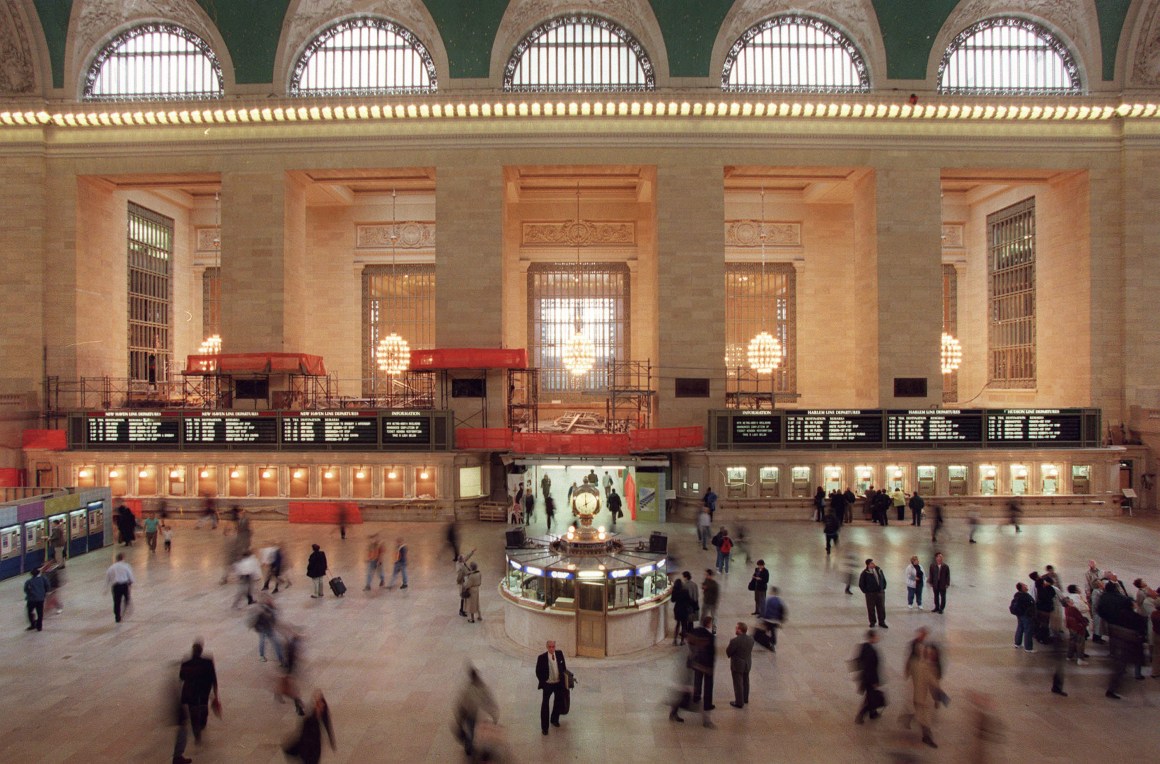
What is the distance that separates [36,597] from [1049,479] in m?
25.0

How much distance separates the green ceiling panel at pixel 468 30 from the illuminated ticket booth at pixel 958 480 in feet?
63.0

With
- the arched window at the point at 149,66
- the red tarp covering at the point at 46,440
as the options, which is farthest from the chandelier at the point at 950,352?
the red tarp covering at the point at 46,440

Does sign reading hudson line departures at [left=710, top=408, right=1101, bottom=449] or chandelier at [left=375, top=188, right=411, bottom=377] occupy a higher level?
chandelier at [left=375, top=188, right=411, bottom=377]

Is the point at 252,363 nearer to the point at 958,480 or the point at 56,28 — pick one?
the point at 56,28

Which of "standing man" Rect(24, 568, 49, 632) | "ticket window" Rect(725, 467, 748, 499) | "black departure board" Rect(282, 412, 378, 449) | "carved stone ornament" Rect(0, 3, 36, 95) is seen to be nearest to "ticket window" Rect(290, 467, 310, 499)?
"black departure board" Rect(282, 412, 378, 449)

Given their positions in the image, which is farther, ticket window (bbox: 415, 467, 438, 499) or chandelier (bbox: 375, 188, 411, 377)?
chandelier (bbox: 375, 188, 411, 377)

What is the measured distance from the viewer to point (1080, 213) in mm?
22969

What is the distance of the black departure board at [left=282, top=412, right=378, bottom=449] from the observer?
20.4 m

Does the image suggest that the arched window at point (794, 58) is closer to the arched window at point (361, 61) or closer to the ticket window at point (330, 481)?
the arched window at point (361, 61)

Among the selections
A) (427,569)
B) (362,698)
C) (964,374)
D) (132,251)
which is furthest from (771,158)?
(132,251)

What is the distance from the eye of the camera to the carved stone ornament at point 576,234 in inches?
1155

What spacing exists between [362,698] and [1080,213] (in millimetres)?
26044

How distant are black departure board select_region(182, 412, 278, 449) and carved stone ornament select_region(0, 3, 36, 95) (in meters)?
13.1

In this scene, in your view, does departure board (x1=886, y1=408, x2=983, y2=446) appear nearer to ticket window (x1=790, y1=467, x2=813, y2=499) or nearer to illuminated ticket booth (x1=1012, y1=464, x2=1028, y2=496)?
illuminated ticket booth (x1=1012, y1=464, x2=1028, y2=496)
